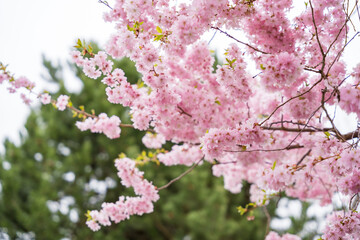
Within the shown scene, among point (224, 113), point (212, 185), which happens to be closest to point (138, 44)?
point (224, 113)

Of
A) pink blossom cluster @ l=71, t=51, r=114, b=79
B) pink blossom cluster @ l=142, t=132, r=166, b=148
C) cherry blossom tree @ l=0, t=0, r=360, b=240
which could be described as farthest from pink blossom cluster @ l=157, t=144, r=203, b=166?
pink blossom cluster @ l=71, t=51, r=114, b=79

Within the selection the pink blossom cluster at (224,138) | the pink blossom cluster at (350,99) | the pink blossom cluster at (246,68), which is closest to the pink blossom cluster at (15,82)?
the pink blossom cluster at (246,68)

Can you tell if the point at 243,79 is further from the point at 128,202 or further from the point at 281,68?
the point at 128,202

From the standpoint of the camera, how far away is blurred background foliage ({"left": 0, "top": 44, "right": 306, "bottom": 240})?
223 inches

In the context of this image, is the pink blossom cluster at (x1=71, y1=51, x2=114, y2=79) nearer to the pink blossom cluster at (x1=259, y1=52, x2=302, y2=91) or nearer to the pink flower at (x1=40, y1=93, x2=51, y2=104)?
the pink flower at (x1=40, y1=93, x2=51, y2=104)

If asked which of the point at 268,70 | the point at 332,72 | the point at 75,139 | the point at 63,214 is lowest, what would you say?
the point at 268,70

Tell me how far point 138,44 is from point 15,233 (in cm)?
520

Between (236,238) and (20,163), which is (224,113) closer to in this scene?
(236,238)

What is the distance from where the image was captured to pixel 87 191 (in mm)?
6363

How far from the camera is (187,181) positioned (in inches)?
241

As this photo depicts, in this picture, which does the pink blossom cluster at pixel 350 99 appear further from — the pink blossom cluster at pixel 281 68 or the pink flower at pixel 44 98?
the pink flower at pixel 44 98

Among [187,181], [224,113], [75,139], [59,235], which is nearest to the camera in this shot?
[224,113]

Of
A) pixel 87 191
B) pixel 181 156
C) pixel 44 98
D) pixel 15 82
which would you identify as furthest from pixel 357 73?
pixel 87 191

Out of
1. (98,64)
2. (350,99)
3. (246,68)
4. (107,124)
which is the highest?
(107,124)
